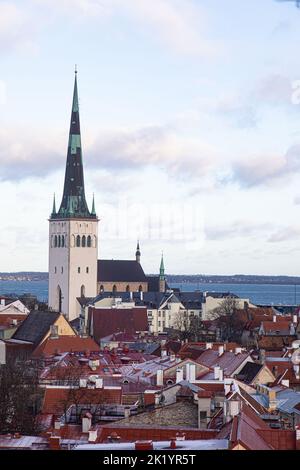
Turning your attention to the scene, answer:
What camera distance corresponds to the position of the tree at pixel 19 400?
1354cm

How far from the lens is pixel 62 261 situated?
59.9 m

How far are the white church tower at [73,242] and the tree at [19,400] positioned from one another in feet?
128

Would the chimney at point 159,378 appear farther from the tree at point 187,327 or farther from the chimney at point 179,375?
the tree at point 187,327

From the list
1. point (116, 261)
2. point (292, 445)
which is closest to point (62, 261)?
point (116, 261)

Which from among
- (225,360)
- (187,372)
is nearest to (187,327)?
(225,360)

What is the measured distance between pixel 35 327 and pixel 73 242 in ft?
95.0

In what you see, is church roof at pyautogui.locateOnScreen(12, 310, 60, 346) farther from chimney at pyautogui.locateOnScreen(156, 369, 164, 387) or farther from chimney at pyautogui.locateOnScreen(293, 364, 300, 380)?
chimney at pyautogui.locateOnScreen(156, 369, 164, 387)

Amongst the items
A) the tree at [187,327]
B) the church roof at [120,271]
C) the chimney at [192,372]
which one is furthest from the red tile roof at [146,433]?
the church roof at [120,271]

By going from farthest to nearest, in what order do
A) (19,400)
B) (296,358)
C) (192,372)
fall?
(296,358)
(192,372)
(19,400)

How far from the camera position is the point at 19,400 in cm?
1528

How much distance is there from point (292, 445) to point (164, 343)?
61.1 feet

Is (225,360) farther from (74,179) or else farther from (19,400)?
(74,179)

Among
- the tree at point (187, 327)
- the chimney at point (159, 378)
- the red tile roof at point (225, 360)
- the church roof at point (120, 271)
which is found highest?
the church roof at point (120, 271)
